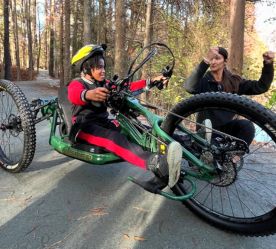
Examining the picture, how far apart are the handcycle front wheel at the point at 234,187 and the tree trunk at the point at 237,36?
4181 mm

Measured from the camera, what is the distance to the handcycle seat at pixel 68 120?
3.28m

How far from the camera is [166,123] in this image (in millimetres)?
2846

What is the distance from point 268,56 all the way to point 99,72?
168cm

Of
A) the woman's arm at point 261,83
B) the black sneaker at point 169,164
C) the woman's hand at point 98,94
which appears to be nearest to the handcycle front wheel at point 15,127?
the woman's hand at point 98,94

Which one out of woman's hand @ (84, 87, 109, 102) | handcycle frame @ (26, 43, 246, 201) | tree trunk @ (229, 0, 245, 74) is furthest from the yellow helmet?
tree trunk @ (229, 0, 245, 74)

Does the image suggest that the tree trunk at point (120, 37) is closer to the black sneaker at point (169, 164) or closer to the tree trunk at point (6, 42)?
the black sneaker at point (169, 164)

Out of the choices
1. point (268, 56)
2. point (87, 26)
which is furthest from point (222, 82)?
point (87, 26)

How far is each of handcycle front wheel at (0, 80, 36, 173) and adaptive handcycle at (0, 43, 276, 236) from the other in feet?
0.04

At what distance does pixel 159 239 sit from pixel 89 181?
128cm

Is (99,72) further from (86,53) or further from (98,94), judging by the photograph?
(98,94)

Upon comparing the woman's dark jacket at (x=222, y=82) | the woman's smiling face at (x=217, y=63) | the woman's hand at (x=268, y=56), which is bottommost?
the woman's dark jacket at (x=222, y=82)

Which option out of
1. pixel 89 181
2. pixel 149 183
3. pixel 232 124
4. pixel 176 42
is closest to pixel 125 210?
pixel 149 183

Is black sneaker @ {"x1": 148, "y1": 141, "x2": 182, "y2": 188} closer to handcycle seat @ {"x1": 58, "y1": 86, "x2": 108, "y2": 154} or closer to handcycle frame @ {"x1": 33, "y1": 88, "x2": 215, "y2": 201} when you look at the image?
handcycle frame @ {"x1": 33, "y1": 88, "x2": 215, "y2": 201}

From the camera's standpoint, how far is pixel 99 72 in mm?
3463
